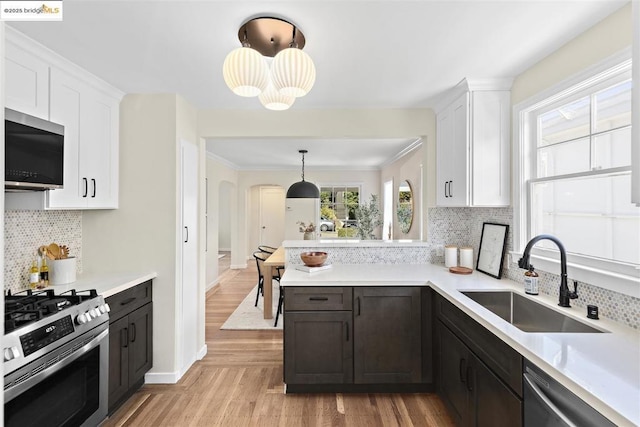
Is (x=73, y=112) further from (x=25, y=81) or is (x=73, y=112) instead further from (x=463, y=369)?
(x=463, y=369)

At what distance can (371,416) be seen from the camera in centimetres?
223

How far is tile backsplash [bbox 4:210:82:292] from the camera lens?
2.09 m

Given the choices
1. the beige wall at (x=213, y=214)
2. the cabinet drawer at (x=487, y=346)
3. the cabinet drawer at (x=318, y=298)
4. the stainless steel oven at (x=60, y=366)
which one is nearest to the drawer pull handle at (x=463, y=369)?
the cabinet drawer at (x=487, y=346)

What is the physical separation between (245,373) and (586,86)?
3.14 meters

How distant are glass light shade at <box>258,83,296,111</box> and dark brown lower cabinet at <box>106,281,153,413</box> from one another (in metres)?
1.68

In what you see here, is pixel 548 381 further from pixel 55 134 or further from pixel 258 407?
pixel 55 134

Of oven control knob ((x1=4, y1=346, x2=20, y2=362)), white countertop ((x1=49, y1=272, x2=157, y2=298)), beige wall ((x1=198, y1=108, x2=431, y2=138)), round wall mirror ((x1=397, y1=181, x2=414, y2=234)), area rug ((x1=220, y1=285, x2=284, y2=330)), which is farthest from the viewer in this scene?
round wall mirror ((x1=397, y1=181, x2=414, y2=234))

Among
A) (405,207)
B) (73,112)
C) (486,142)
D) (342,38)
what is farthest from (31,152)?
(405,207)

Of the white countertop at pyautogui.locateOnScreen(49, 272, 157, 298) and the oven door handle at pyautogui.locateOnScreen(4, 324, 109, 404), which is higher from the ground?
the white countertop at pyautogui.locateOnScreen(49, 272, 157, 298)

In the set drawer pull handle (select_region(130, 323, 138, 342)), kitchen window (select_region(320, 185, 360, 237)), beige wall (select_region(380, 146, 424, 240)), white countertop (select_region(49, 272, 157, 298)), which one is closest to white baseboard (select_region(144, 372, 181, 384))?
drawer pull handle (select_region(130, 323, 138, 342))

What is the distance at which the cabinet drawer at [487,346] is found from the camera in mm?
1423

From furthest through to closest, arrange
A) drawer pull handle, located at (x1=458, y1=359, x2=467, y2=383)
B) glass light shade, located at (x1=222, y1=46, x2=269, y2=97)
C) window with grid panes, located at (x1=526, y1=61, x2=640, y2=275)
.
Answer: drawer pull handle, located at (x1=458, y1=359, x2=467, y2=383) < window with grid panes, located at (x1=526, y1=61, x2=640, y2=275) < glass light shade, located at (x1=222, y1=46, x2=269, y2=97)

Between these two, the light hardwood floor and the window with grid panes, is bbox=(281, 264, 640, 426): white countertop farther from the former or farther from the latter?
the light hardwood floor

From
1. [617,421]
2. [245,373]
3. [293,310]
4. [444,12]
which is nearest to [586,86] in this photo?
[444,12]
